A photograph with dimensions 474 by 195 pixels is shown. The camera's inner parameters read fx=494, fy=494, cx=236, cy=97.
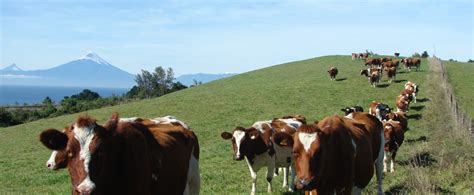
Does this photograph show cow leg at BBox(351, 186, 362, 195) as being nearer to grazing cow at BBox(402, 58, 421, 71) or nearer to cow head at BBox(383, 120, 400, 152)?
cow head at BBox(383, 120, 400, 152)

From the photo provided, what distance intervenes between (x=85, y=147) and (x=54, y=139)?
1.60ft

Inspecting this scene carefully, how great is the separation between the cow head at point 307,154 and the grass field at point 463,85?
94.1 ft

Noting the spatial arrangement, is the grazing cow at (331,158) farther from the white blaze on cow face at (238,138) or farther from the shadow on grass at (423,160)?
the shadow on grass at (423,160)

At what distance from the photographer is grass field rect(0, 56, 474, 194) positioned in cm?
1362

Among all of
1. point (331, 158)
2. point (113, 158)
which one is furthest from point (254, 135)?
point (113, 158)

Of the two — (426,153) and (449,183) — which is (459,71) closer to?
(426,153)

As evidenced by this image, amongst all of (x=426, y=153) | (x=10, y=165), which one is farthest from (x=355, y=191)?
(x=10, y=165)

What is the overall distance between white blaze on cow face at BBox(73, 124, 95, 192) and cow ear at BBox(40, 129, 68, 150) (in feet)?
0.73

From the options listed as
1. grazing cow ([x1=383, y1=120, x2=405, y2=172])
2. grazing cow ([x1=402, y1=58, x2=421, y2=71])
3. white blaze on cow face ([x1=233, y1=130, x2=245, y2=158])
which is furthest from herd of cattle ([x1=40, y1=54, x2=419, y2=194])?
grazing cow ([x1=402, y1=58, x2=421, y2=71])

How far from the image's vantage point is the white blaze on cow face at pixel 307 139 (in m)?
7.40

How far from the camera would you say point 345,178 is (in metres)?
8.03

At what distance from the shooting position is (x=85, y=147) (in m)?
5.45

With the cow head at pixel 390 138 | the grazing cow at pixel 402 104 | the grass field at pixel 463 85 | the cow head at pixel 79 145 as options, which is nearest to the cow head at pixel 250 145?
the cow head at pixel 390 138

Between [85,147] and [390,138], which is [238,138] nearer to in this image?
[390,138]
